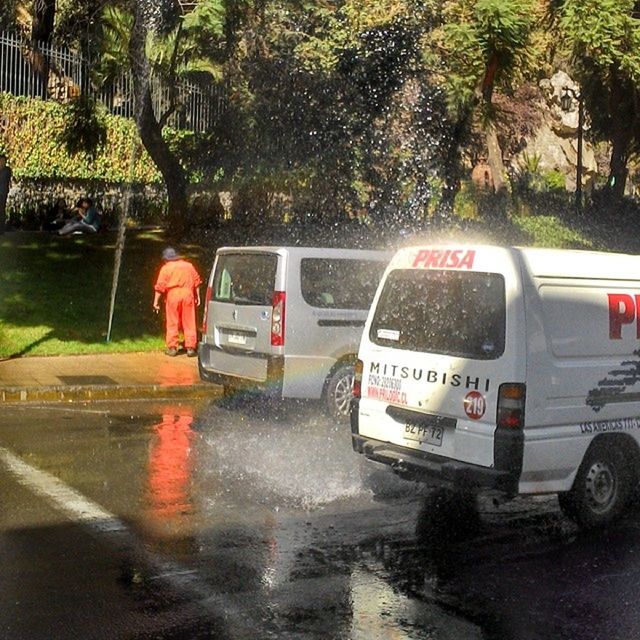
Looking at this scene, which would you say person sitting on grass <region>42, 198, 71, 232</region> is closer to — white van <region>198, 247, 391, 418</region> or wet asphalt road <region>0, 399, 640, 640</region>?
white van <region>198, 247, 391, 418</region>

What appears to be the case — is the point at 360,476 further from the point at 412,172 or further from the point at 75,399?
the point at 412,172

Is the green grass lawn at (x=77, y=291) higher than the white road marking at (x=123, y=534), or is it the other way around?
the green grass lawn at (x=77, y=291)

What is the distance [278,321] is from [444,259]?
384cm

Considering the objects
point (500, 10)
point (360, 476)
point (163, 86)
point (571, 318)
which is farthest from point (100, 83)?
point (571, 318)

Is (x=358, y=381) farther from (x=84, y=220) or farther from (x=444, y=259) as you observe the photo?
(x=84, y=220)

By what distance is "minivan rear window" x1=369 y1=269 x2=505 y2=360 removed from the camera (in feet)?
24.3

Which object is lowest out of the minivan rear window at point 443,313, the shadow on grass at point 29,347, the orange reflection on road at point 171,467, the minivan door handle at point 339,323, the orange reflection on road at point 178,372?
the orange reflection on road at point 171,467

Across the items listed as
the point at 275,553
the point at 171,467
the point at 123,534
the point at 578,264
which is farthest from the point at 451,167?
the point at 275,553

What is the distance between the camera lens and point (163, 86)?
2372 centimetres

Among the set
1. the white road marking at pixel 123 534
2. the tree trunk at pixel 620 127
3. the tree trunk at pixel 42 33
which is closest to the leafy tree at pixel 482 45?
the tree trunk at pixel 620 127

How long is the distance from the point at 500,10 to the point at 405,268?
1124 cm

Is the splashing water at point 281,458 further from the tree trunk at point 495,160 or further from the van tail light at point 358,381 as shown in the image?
the tree trunk at point 495,160

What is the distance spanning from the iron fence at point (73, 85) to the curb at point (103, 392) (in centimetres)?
1165

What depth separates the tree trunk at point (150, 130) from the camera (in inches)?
827
